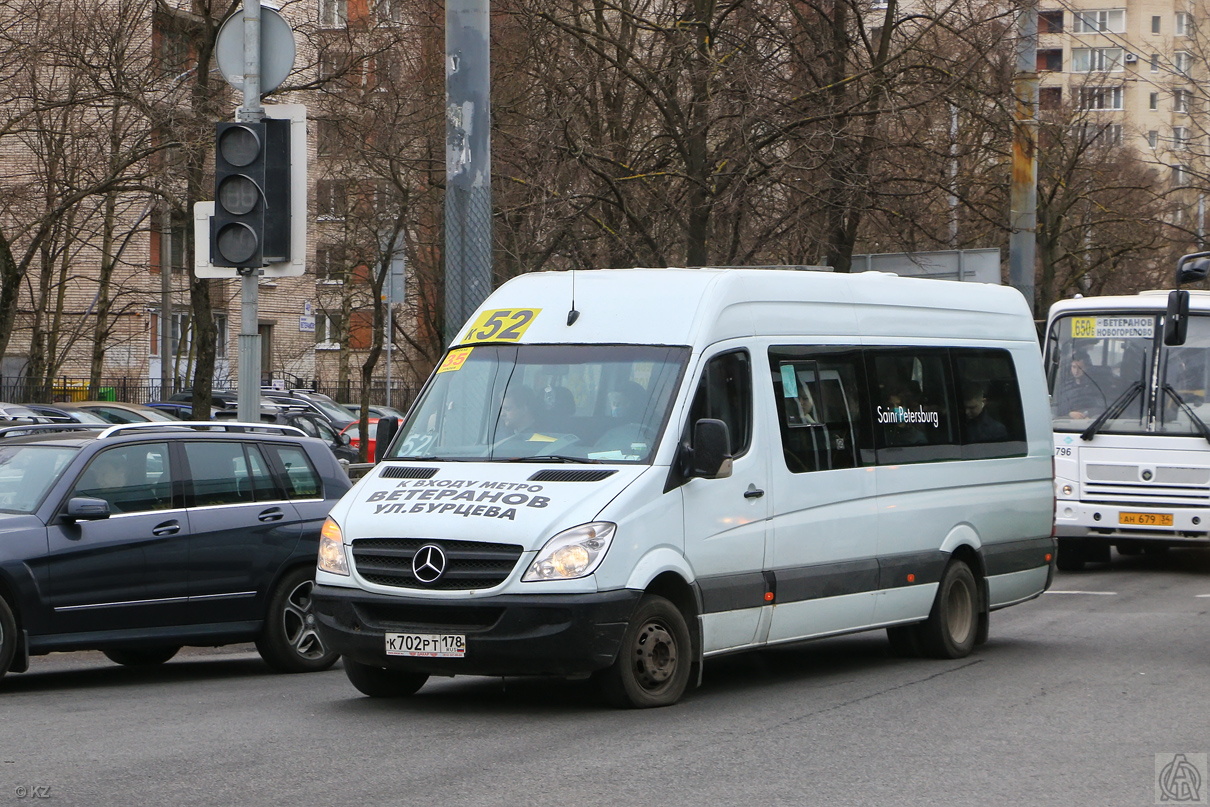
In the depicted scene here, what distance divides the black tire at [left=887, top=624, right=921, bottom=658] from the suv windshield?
5325mm

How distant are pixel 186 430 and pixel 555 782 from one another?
493cm

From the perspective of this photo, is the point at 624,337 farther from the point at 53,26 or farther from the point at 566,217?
the point at 53,26

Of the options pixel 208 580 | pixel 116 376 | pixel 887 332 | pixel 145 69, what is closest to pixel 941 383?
pixel 887 332

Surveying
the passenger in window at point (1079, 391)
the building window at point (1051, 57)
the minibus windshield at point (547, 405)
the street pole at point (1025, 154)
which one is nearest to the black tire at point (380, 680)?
the minibus windshield at point (547, 405)

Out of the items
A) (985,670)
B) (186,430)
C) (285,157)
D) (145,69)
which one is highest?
(145,69)

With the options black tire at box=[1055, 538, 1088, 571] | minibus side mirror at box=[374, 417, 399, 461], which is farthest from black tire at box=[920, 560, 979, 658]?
black tire at box=[1055, 538, 1088, 571]

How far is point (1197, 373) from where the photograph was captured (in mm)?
18047

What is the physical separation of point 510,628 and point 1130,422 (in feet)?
38.2

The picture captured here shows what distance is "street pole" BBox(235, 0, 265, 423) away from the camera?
41.0 ft

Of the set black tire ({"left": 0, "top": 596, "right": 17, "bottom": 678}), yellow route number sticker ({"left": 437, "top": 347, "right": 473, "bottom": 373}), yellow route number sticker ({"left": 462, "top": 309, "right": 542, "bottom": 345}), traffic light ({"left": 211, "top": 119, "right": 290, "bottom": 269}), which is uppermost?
traffic light ({"left": 211, "top": 119, "right": 290, "bottom": 269})

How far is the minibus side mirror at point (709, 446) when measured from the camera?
28.8 ft

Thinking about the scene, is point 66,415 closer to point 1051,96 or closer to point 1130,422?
point 1130,422

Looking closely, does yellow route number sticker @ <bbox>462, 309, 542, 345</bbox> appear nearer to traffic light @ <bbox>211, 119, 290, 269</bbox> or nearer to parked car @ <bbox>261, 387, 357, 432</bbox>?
traffic light @ <bbox>211, 119, 290, 269</bbox>

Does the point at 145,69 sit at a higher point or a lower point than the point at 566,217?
higher
